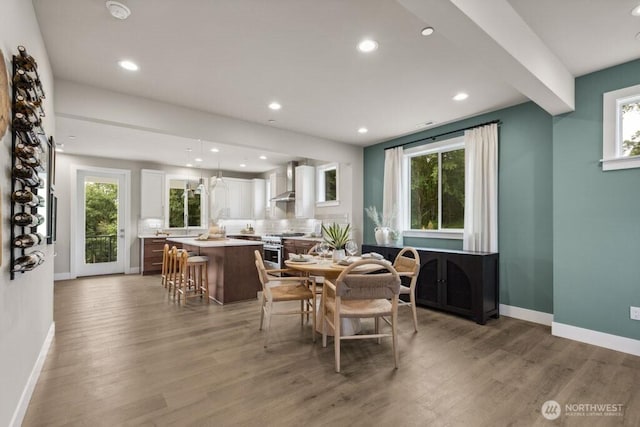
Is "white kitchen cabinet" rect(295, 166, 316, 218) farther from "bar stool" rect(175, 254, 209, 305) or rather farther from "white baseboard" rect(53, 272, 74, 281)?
"white baseboard" rect(53, 272, 74, 281)

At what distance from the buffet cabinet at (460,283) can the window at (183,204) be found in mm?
6093

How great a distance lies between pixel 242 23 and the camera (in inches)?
92.1

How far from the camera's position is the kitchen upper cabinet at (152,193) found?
7.42 metres

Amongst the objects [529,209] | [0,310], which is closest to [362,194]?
[529,209]

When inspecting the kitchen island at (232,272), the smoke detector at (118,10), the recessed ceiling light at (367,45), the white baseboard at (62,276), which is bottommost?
the white baseboard at (62,276)

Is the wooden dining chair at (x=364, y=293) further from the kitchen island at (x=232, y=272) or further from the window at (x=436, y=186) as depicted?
the window at (x=436, y=186)

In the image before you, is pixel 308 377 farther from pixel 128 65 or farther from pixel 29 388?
pixel 128 65

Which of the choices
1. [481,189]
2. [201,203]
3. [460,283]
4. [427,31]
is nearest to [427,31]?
[427,31]

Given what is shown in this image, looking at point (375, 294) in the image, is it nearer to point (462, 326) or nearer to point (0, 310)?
point (462, 326)

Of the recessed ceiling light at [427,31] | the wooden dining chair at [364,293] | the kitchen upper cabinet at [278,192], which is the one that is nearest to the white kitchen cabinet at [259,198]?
the kitchen upper cabinet at [278,192]

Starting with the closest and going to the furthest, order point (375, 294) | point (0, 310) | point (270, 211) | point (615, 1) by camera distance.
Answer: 1. point (0, 310)
2. point (615, 1)
3. point (375, 294)
4. point (270, 211)

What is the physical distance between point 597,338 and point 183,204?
26.9ft

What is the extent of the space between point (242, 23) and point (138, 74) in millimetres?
1480

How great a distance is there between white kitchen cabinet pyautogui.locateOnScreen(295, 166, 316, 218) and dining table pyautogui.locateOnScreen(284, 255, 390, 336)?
3507 millimetres
